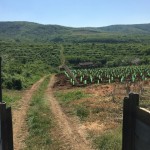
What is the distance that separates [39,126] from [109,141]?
11.9 feet

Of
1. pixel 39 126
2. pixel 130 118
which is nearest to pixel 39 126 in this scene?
pixel 39 126

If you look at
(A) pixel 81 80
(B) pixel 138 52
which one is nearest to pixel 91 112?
(A) pixel 81 80

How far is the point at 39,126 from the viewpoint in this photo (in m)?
13.8

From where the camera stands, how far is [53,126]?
45.2 ft

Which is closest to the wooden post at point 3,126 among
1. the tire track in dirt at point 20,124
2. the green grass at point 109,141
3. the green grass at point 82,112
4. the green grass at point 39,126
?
the green grass at point 109,141

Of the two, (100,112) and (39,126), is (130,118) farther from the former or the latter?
(100,112)

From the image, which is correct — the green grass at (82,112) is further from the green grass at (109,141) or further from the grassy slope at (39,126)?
the green grass at (109,141)

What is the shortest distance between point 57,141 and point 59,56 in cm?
5732

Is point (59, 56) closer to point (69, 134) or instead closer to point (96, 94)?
point (96, 94)

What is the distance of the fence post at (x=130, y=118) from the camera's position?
560cm

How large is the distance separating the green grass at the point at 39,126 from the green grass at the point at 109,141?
1.59 metres

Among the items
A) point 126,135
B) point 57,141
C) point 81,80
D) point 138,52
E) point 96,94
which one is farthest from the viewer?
point 138,52

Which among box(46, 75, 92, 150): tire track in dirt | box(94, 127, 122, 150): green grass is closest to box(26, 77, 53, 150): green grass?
box(46, 75, 92, 150): tire track in dirt

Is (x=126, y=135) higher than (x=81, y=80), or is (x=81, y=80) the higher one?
(x=126, y=135)
